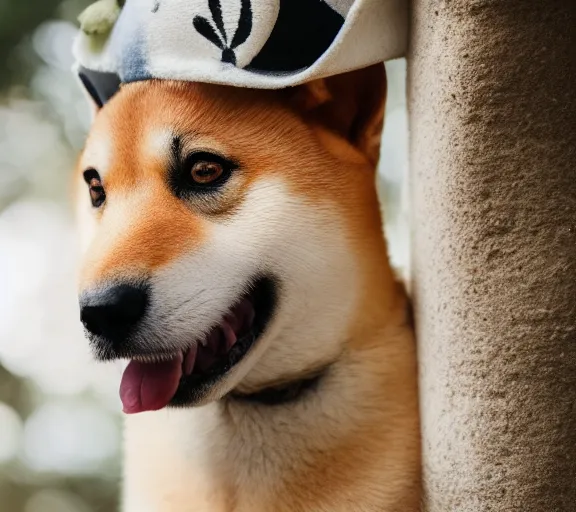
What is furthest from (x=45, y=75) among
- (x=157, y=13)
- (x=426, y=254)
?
(x=426, y=254)

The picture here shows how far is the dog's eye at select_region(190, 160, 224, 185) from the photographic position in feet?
2.70

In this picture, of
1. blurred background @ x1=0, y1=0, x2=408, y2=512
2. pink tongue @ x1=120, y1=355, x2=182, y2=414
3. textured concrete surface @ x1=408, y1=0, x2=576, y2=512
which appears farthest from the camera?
blurred background @ x1=0, y1=0, x2=408, y2=512

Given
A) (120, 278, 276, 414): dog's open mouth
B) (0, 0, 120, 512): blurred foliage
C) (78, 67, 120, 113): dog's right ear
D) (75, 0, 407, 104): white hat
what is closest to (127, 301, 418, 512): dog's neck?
(120, 278, 276, 414): dog's open mouth

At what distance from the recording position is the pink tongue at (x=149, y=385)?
2.60 ft

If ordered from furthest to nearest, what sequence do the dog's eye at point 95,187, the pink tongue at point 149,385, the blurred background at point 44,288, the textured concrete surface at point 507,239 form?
1. the blurred background at point 44,288
2. the dog's eye at point 95,187
3. the pink tongue at point 149,385
4. the textured concrete surface at point 507,239

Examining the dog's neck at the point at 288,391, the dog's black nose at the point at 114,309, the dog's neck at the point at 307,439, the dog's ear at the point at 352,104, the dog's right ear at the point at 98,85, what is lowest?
the dog's neck at the point at 307,439

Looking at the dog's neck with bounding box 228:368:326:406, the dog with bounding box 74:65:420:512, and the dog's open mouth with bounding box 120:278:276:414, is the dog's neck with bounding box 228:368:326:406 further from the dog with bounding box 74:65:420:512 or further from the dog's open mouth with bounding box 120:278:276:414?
the dog's open mouth with bounding box 120:278:276:414

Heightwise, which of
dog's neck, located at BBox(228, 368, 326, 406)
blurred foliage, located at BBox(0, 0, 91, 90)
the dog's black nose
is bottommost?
dog's neck, located at BBox(228, 368, 326, 406)

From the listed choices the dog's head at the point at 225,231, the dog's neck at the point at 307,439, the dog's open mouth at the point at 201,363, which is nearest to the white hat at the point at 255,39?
the dog's head at the point at 225,231

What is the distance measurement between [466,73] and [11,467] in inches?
48.0

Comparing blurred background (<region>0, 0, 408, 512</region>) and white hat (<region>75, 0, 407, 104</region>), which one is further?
blurred background (<region>0, 0, 408, 512</region>)

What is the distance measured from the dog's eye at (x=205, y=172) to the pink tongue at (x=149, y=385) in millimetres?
202

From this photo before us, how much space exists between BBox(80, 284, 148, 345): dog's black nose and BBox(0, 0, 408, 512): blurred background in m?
0.67

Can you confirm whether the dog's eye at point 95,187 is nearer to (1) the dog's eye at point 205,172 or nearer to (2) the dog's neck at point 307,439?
(1) the dog's eye at point 205,172
